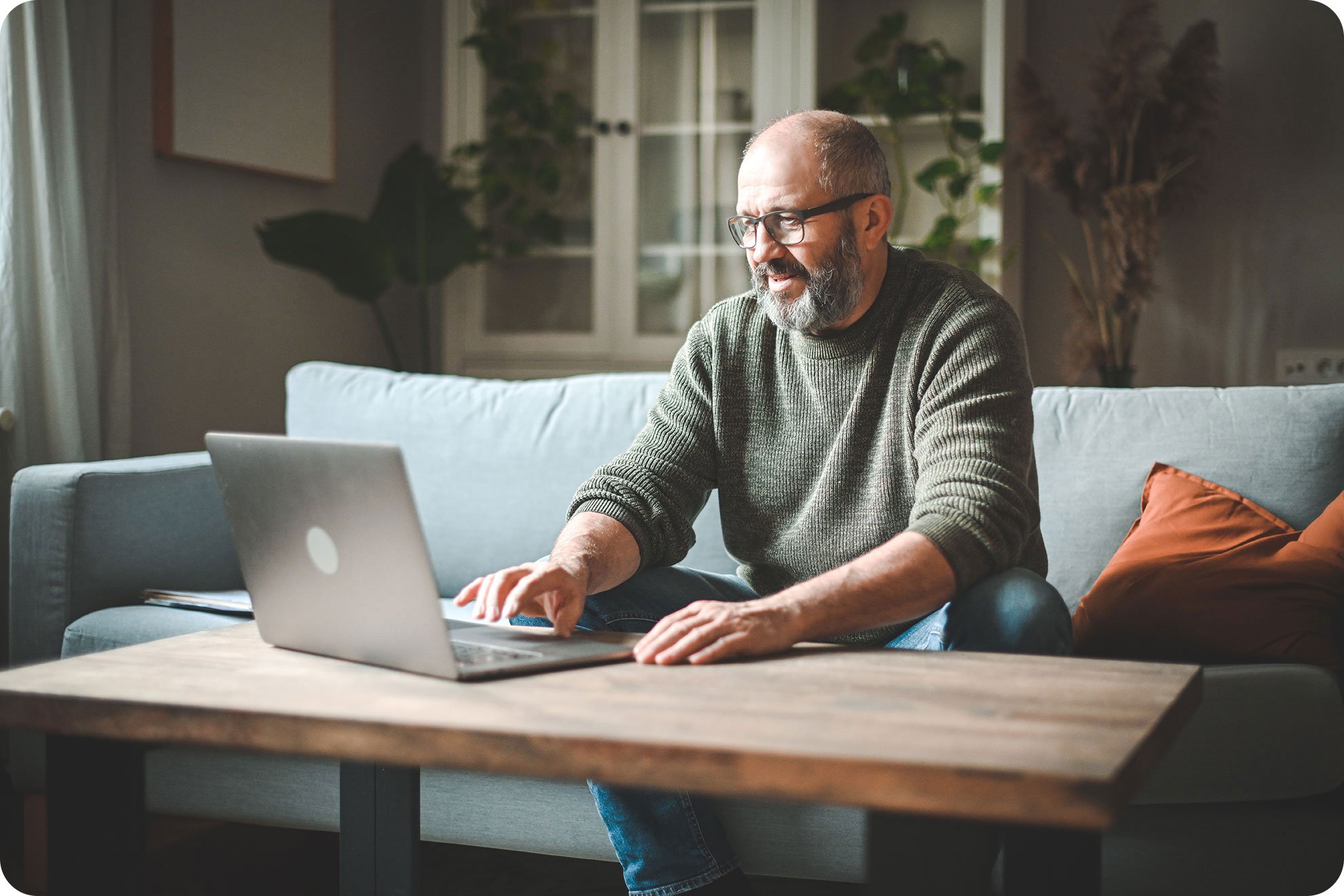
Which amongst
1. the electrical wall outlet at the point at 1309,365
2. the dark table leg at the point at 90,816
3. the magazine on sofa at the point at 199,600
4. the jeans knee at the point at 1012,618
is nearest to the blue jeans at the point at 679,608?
the jeans knee at the point at 1012,618

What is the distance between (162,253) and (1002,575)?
2197 mm

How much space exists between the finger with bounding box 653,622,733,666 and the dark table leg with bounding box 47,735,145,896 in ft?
1.39

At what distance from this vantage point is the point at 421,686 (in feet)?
3.10

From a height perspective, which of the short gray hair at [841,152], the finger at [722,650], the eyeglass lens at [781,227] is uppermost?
the short gray hair at [841,152]

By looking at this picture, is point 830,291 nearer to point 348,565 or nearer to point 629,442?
point 629,442

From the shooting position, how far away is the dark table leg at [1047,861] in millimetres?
839

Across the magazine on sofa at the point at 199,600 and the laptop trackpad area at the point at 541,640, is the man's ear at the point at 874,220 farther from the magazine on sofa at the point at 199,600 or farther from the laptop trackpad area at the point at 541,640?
the magazine on sofa at the point at 199,600

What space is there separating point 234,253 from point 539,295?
83 cm

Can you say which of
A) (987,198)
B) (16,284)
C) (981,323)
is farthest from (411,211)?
(981,323)

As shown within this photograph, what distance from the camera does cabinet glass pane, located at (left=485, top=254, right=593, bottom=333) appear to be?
3.41m

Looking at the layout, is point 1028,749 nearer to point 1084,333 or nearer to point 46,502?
point 46,502

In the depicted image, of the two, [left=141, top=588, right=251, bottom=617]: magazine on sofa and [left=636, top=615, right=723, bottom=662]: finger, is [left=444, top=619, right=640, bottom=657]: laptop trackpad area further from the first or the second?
[left=141, top=588, right=251, bottom=617]: magazine on sofa

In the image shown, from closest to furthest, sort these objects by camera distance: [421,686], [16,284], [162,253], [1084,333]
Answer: [421,686]
[16,284]
[162,253]
[1084,333]

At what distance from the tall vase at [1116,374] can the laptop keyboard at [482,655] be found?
2243 mm
